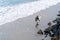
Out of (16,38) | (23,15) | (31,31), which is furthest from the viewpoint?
(23,15)

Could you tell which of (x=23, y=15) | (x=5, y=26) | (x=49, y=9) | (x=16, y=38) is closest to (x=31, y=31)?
(x=16, y=38)

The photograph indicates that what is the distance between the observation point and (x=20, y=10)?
268cm

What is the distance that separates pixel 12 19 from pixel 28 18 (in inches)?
10.2

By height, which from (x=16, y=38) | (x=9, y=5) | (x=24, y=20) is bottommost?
(x=16, y=38)

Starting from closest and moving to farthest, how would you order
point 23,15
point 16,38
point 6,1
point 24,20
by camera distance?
point 16,38 → point 24,20 → point 23,15 → point 6,1

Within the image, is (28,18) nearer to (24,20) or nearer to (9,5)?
(24,20)

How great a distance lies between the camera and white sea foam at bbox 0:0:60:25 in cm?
238

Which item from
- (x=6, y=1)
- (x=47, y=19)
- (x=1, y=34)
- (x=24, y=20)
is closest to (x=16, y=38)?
(x=1, y=34)

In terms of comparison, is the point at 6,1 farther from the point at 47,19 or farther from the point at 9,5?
the point at 47,19

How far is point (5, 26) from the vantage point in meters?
2.07

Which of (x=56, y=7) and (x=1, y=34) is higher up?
(x=56, y=7)

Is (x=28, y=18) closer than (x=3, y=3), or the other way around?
(x=28, y=18)

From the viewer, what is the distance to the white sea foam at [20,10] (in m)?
2.38

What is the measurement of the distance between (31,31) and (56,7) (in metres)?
1.00
